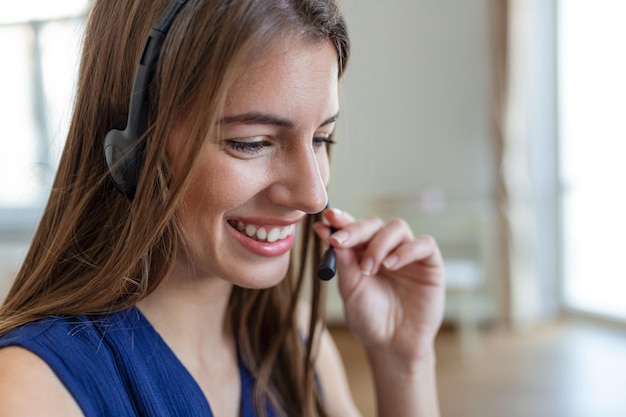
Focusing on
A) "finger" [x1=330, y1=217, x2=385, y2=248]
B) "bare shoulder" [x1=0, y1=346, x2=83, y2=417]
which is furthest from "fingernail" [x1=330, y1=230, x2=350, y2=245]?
"bare shoulder" [x1=0, y1=346, x2=83, y2=417]

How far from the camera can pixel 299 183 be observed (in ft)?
2.65

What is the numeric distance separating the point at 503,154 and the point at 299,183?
3484 millimetres

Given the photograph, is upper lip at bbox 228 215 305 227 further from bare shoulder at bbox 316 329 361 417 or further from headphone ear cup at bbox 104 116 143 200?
bare shoulder at bbox 316 329 361 417

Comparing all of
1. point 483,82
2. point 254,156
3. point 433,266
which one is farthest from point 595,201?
point 254,156

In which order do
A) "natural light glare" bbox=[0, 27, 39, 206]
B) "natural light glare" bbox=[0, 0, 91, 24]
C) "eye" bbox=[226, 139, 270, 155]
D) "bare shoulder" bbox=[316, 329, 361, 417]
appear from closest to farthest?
"eye" bbox=[226, 139, 270, 155]
"bare shoulder" bbox=[316, 329, 361, 417]
"natural light glare" bbox=[0, 0, 91, 24]
"natural light glare" bbox=[0, 27, 39, 206]

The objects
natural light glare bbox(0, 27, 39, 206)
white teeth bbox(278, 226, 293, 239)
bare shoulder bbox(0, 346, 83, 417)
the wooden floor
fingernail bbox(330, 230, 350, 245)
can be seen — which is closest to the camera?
bare shoulder bbox(0, 346, 83, 417)

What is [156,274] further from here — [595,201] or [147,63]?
[595,201]

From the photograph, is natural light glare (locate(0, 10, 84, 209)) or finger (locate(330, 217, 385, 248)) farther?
natural light glare (locate(0, 10, 84, 209))

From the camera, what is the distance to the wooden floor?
9.37ft

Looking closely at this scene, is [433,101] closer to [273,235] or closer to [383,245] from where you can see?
[383,245]

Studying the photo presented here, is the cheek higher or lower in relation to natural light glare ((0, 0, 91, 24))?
lower

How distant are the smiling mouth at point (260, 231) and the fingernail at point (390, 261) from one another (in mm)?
249

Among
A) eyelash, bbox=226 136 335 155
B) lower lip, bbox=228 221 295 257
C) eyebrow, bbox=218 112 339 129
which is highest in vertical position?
eyebrow, bbox=218 112 339 129

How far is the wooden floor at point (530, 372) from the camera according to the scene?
286 cm
